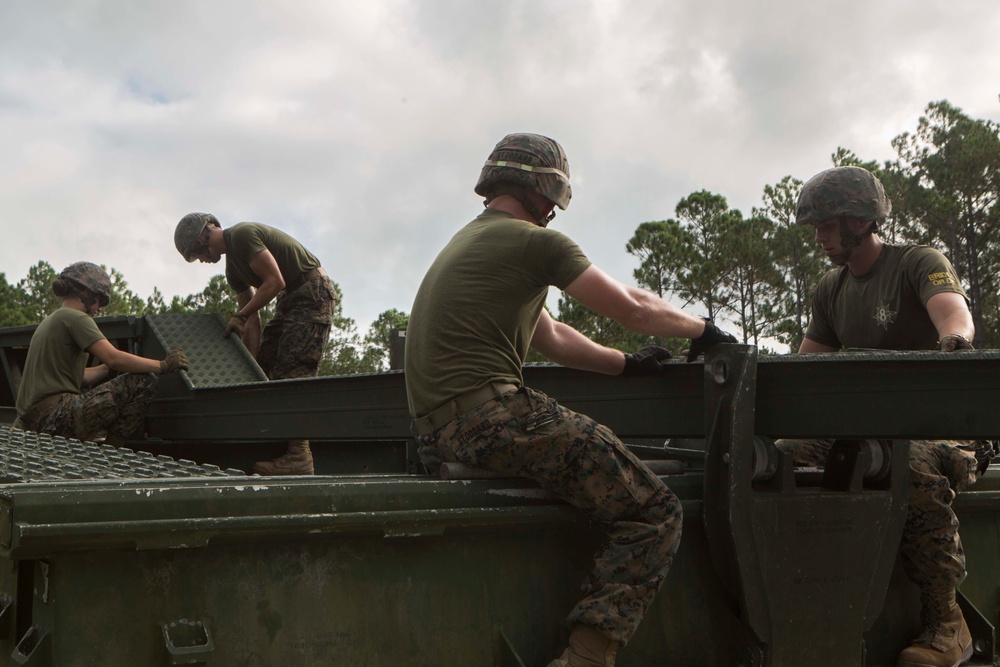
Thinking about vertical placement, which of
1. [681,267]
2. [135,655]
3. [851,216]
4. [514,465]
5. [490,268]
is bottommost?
[135,655]

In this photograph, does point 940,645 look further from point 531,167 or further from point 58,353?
point 58,353

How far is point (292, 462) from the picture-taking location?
6.10 metres

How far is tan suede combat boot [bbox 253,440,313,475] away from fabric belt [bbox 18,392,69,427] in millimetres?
1159

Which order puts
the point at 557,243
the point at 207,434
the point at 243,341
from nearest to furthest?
the point at 557,243, the point at 207,434, the point at 243,341

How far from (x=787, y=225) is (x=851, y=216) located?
2435cm

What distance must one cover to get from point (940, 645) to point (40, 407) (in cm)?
479

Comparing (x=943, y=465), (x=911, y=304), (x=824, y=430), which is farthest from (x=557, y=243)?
(x=911, y=304)

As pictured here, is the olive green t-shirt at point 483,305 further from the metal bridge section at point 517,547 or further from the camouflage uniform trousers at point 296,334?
the camouflage uniform trousers at point 296,334

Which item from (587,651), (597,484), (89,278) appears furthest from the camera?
(89,278)

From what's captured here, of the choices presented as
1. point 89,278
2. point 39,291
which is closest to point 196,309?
point 39,291

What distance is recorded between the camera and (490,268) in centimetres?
327

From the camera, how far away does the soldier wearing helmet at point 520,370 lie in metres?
2.93

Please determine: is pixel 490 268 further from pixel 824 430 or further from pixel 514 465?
pixel 824 430

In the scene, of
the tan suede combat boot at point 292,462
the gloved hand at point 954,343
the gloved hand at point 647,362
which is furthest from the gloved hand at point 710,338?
the tan suede combat boot at point 292,462
